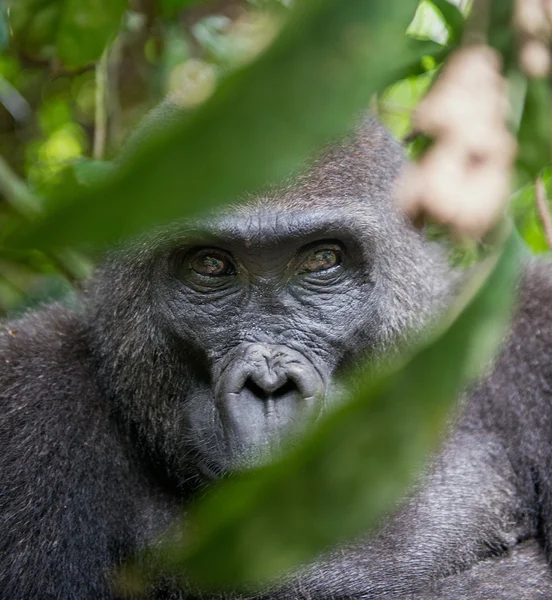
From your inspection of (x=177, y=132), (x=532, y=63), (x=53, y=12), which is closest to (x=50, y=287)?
(x=53, y=12)

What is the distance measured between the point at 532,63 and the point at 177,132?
652mm

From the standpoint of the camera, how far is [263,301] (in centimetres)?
300

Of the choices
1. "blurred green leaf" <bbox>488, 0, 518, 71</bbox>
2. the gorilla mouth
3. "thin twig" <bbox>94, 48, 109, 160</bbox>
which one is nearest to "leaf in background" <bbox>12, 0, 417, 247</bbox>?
"blurred green leaf" <bbox>488, 0, 518, 71</bbox>

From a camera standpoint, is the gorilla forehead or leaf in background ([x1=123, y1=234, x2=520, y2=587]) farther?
the gorilla forehead

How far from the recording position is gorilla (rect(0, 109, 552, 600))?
2.92m

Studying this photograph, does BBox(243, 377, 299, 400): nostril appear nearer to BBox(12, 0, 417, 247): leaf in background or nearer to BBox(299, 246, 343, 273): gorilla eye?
BBox(299, 246, 343, 273): gorilla eye

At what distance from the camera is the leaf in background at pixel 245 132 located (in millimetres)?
776

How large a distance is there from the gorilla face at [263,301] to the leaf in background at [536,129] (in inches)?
41.5

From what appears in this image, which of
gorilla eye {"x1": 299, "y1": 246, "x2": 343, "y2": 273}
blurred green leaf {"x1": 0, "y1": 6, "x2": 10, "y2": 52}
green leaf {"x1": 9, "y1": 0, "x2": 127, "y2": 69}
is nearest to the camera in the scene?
gorilla eye {"x1": 299, "y1": 246, "x2": 343, "y2": 273}

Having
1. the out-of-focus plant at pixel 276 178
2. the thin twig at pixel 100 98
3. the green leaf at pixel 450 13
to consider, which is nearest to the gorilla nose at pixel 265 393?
the green leaf at pixel 450 13

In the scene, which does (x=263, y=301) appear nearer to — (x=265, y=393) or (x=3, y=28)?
(x=265, y=393)

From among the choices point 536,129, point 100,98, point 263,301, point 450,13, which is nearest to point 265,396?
point 263,301

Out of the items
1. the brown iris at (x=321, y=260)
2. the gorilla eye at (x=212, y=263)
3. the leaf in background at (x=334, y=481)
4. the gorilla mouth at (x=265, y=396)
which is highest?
the gorilla eye at (x=212, y=263)

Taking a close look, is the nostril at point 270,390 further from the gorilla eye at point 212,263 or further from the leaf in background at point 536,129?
the leaf in background at point 536,129
